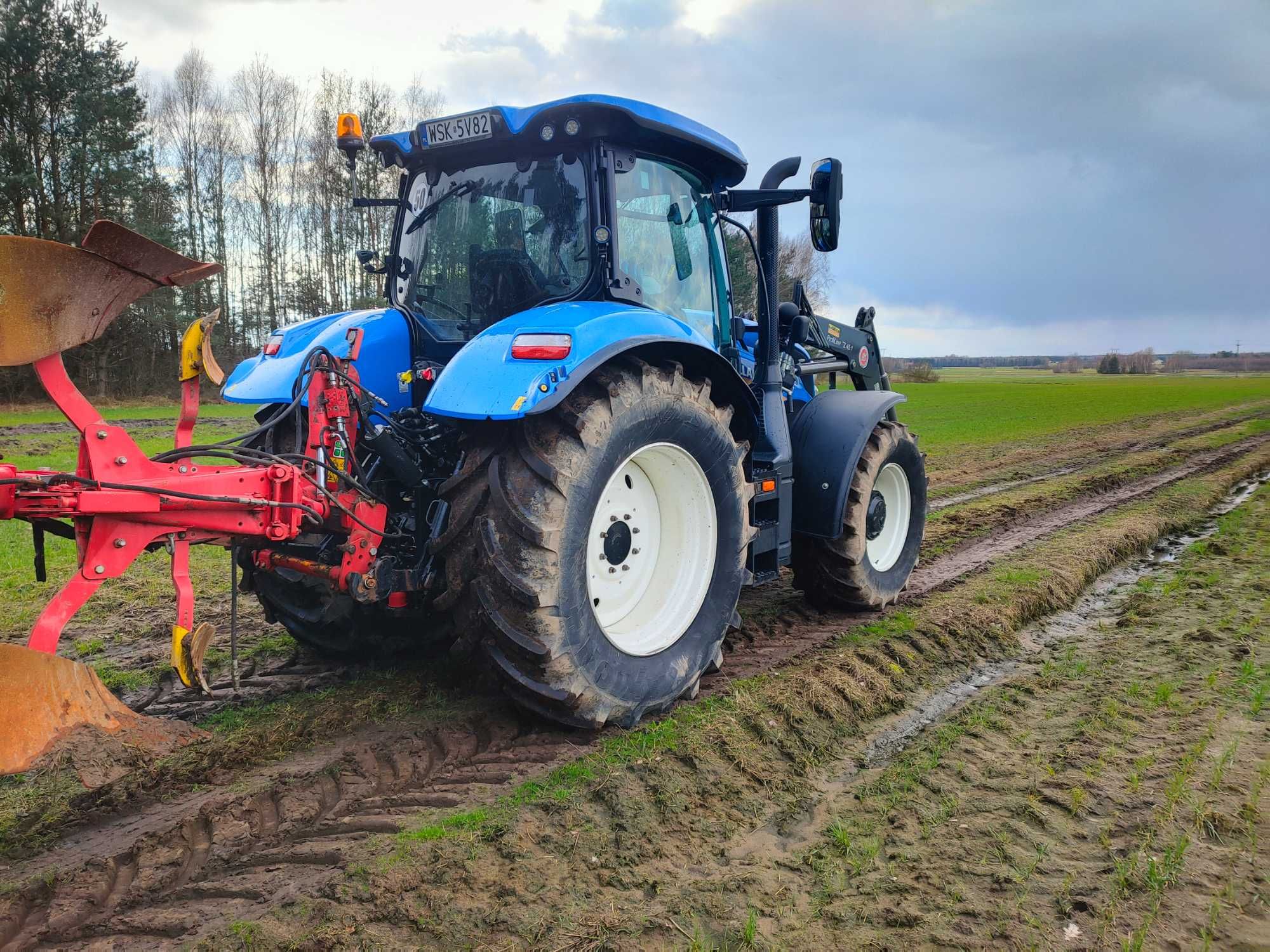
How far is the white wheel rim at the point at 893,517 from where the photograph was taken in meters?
5.59

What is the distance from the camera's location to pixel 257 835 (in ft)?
8.98

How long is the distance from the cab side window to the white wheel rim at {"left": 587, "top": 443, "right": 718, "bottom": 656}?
2.70 ft

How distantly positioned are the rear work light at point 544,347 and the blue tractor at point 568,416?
1 cm

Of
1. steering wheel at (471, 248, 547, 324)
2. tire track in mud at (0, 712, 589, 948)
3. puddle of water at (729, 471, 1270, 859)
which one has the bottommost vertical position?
puddle of water at (729, 471, 1270, 859)

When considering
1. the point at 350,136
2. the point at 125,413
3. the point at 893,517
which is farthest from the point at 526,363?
the point at 125,413

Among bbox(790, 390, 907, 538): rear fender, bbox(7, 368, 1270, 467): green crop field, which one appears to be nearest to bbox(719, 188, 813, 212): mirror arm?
bbox(790, 390, 907, 538): rear fender

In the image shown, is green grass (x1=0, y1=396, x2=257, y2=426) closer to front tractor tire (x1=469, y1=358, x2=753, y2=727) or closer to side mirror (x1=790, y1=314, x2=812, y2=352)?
side mirror (x1=790, y1=314, x2=812, y2=352)

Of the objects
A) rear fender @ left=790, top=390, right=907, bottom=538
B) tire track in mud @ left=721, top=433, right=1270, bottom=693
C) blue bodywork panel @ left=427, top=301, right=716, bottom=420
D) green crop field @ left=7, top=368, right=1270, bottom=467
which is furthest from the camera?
green crop field @ left=7, top=368, right=1270, bottom=467

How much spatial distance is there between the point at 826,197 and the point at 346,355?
2512 millimetres

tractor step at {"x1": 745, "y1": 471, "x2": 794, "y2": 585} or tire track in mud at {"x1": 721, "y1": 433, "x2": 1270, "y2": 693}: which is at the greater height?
tractor step at {"x1": 745, "y1": 471, "x2": 794, "y2": 585}

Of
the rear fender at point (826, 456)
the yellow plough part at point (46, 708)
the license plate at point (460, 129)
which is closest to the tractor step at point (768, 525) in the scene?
the rear fender at point (826, 456)

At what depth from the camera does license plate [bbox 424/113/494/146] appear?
362cm

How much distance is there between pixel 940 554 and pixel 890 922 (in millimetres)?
4866

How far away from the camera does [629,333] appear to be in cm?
341
